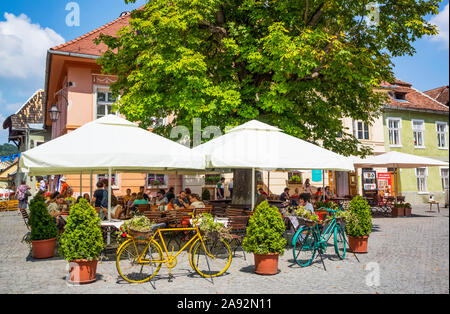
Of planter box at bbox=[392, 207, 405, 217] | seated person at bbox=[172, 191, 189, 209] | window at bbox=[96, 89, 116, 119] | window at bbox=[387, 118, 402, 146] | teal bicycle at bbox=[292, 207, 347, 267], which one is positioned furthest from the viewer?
window at bbox=[387, 118, 402, 146]

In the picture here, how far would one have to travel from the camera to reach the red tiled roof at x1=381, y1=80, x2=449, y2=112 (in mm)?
30203

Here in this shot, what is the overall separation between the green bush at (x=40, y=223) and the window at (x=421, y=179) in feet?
91.6

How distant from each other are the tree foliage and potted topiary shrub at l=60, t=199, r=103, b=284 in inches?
237

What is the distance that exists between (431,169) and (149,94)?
83.6 feet

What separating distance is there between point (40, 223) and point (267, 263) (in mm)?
4895

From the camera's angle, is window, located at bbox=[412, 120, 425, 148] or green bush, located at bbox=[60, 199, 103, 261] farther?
window, located at bbox=[412, 120, 425, 148]

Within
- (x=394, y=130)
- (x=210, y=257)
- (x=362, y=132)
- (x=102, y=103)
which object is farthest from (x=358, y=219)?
(x=394, y=130)

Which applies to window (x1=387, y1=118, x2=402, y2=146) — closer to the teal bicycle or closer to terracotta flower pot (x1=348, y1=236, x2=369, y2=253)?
terracotta flower pot (x1=348, y1=236, x2=369, y2=253)

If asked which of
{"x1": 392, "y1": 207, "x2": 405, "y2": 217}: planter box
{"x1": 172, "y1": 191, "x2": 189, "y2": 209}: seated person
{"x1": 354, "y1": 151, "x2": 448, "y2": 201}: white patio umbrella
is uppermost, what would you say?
{"x1": 354, "y1": 151, "x2": 448, "y2": 201}: white patio umbrella

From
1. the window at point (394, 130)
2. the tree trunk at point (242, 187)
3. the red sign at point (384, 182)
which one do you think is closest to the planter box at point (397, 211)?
the red sign at point (384, 182)

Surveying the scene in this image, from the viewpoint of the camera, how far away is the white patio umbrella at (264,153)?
8.54m

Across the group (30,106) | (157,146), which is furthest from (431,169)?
(30,106)

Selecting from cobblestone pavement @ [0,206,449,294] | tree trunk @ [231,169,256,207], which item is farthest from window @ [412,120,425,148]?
cobblestone pavement @ [0,206,449,294]

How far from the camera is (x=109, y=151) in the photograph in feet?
26.0
